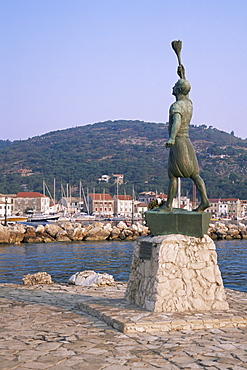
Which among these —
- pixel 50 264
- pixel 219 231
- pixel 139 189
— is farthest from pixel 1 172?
pixel 50 264

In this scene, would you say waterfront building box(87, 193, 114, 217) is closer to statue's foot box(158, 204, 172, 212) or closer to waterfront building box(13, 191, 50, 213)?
waterfront building box(13, 191, 50, 213)

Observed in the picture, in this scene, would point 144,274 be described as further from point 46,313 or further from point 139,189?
point 139,189

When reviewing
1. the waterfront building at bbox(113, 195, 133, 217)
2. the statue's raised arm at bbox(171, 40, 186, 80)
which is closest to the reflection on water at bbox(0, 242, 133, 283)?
the statue's raised arm at bbox(171, 40, 186, 80)

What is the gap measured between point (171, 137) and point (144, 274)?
2.31 metres

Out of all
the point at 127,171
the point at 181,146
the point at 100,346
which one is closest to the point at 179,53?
the point at 181,146

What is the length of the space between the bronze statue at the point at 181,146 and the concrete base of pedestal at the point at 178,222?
7.0 inches

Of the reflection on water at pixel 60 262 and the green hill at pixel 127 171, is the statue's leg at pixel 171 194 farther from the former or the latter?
the green hill at pixel 127 171

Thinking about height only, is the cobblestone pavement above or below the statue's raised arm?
below

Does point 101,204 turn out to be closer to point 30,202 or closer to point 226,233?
point 30,202

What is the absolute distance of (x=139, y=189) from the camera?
480ft

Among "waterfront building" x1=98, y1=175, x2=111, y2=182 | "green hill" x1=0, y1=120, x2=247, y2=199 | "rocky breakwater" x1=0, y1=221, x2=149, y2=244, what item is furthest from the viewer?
"waterfront building" x1=98, y1=175, x2=111, y2=182

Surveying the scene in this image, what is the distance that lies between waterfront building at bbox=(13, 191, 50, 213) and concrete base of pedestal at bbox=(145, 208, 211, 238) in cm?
9516

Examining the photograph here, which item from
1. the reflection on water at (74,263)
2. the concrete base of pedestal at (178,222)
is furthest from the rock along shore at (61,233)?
the concrete base of pedestal at (178,222)

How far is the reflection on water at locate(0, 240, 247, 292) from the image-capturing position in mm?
15110
